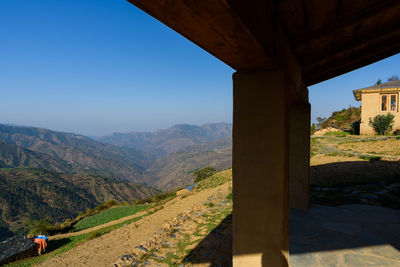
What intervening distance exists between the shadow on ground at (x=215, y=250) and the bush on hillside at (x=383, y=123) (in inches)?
844

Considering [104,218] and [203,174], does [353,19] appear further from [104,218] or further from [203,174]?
[203,174]

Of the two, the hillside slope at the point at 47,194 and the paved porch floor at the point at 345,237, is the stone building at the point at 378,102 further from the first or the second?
the hillside slope at the point at 47,194

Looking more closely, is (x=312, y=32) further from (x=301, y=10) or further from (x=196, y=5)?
(x=196, y=5)

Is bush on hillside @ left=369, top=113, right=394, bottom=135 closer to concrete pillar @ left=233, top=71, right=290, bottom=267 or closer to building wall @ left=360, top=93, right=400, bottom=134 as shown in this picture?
building wall @ left=360, top=93, right=400, bottom=134

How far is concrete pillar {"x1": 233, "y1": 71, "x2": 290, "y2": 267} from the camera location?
7.06 feet

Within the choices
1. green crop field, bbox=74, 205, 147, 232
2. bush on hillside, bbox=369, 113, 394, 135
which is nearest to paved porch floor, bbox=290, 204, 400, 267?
green crop field, bbox=74, 205, 147, 232

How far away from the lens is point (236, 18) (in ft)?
3.68

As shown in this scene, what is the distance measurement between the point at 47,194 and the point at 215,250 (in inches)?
3186

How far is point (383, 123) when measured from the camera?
19031 millimetres

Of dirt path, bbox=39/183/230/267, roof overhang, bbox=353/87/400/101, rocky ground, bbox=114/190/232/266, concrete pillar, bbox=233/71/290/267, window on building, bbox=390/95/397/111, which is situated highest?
roof overhang, bbox=353/87/400/101

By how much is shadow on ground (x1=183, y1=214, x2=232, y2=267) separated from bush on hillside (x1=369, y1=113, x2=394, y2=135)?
2143cm

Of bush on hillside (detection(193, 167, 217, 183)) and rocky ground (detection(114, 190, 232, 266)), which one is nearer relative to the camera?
rocky ground (detection(114, 190, 232, 266))

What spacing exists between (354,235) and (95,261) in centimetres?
793

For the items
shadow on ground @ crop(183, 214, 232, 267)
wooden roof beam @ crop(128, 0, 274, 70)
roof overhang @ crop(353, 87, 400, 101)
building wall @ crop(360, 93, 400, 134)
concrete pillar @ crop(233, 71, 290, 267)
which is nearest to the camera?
wooden roof beam @ crop(128, 0, 274, 70)
